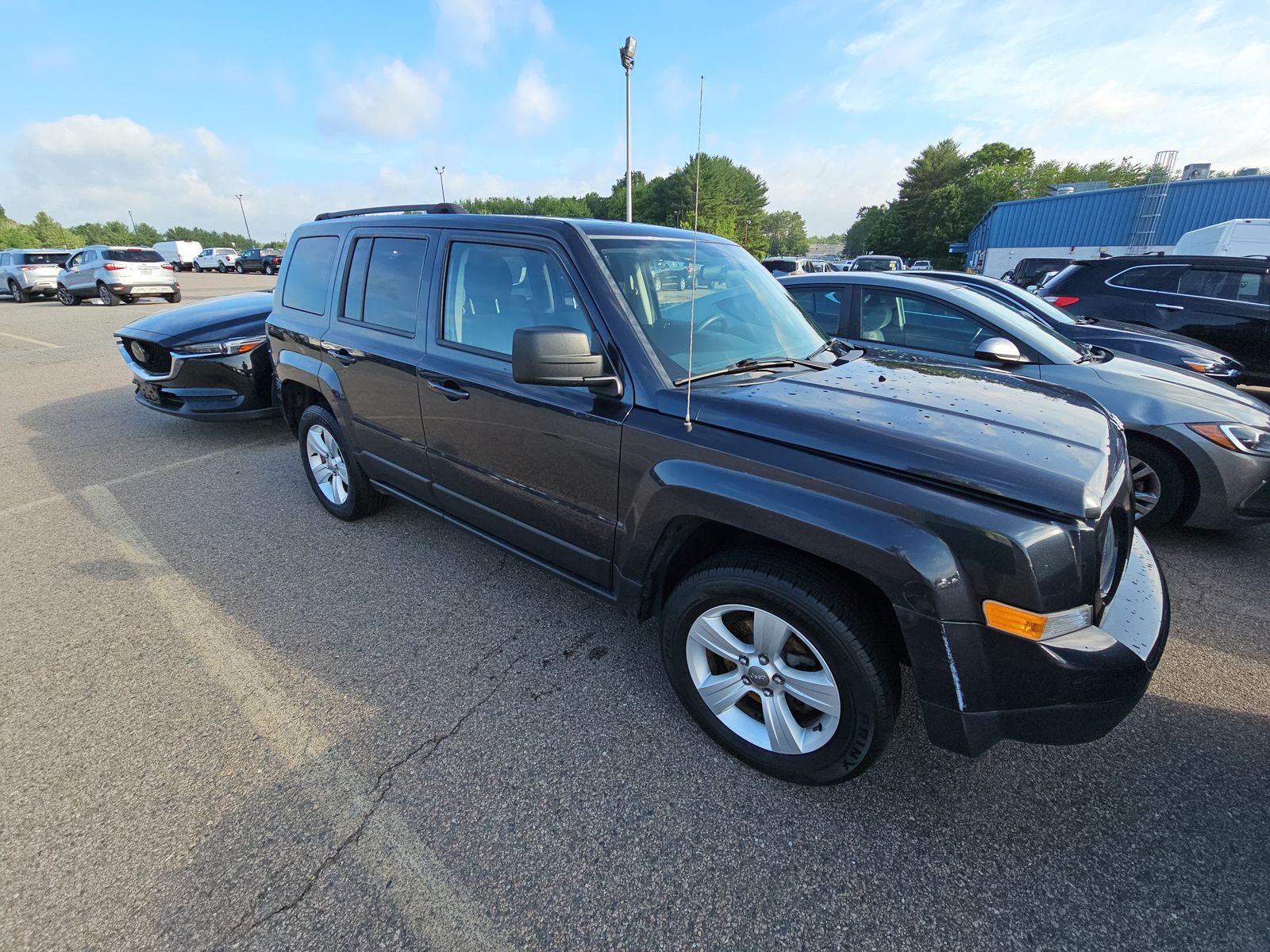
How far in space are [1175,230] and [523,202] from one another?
9020 cm

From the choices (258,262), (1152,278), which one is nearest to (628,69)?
(1152,278)

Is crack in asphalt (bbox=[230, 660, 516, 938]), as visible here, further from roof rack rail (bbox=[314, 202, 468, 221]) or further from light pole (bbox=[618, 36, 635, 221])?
light pole (bbox=[618, 36, 635, 221])

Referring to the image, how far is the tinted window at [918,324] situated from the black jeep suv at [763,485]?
1824 mm

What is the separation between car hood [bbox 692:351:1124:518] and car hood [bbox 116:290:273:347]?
17.2 feet

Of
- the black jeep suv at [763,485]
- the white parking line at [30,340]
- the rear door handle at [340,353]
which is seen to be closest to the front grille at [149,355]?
the rear door handle at [340,353]

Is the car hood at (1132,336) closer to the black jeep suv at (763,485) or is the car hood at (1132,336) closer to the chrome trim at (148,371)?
the black jeep suv at (763,485)

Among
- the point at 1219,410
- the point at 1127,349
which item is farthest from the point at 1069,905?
the point at 1127,349

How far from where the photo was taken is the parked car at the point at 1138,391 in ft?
11.1

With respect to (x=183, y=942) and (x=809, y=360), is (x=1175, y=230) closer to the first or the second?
(x=809, y=360)

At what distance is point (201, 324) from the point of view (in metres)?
5.46

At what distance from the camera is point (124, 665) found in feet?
8.59

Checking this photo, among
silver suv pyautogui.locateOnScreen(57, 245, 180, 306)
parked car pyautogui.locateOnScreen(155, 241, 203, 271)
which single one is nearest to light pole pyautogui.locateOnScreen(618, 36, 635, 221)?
silver suv pyautogui.locateOnScreen(57, 245, 180, 306)

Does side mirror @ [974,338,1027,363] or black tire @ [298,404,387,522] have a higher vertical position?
side mirror @ [974,338,1027,363]

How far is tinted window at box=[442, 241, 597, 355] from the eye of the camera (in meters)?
2.43
